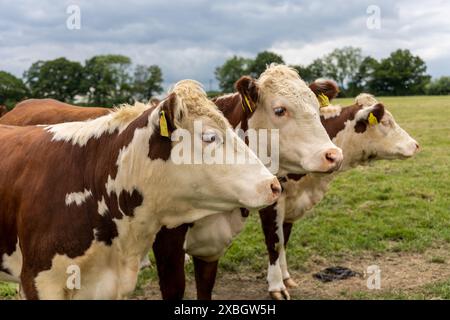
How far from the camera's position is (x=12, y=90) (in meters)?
59.1

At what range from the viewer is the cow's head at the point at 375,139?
21.8ft

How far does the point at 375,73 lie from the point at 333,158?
273 feet

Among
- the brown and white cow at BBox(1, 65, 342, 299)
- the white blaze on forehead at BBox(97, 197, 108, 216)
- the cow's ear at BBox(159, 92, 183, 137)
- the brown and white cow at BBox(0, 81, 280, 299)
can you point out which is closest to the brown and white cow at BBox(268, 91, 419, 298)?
the brown and white cow at BBox(1, 65, 342, 299)

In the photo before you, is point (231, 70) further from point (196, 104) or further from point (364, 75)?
point (196, 104)

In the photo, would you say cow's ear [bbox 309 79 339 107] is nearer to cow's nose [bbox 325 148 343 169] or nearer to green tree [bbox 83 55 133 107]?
cow's nose [bbox 325 148 343 169]

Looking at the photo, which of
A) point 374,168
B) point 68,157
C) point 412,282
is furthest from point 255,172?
point 374,168

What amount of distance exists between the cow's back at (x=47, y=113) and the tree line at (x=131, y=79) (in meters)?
31.6

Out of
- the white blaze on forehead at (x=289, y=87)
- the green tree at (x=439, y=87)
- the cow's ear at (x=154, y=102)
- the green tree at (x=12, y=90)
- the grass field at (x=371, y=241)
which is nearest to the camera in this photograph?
the cow's ear at (x=154, y=102)

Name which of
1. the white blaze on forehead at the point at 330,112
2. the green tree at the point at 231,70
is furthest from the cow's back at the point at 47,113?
the green tree at the point at 231,70

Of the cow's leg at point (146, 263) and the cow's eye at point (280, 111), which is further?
the cow's leg at point (146, 263)

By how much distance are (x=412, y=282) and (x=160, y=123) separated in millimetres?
4501

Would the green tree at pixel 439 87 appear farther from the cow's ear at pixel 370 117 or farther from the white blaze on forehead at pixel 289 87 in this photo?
the white blaze on forehead at pixel 289 87

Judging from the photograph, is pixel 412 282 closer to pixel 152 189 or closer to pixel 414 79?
pixel 152 189
